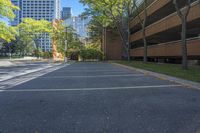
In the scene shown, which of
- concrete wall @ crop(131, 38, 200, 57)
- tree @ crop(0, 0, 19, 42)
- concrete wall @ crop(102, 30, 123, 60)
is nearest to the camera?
concrete wall @ crop(131, 38, 200, 57)

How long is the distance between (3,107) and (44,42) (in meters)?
98.6

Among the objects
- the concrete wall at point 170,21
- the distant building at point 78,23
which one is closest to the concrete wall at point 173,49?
the concrete wall at point 170,21

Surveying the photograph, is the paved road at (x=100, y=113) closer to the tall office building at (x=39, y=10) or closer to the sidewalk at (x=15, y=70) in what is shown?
the sidewalk at (x=15, y=70)

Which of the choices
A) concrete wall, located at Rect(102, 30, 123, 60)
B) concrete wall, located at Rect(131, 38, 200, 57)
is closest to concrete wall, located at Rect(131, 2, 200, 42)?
concrete wall, located at Rect(131, 38, 200, 57)

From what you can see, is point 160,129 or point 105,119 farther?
point 105,119

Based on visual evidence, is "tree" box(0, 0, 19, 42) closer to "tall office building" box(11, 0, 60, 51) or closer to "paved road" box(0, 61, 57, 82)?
"paved road" box(0, 61, 57, 82)

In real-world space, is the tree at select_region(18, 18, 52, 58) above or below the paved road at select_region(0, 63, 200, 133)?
above

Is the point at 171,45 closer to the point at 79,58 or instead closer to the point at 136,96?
the point at 136,96

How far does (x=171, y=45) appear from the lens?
103 ft

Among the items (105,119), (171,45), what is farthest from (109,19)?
(105,119)

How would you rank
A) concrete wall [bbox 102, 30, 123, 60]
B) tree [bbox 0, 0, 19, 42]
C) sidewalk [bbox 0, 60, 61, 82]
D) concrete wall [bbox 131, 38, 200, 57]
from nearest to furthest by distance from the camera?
1. sidewalk [bbox 0, 60, 61, 82]
2. concrete wall [bbox 131, 38, 200, 57]
3. tree [bbox 0, 0, 19, 42]
4. concrete wall [bbox 102, 30, 123, 60]

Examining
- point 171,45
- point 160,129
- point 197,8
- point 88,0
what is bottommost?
point 160,129

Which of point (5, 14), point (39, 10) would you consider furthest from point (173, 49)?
point (39, 10)

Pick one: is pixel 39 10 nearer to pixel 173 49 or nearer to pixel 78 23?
pixel 78 23
